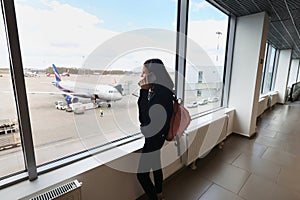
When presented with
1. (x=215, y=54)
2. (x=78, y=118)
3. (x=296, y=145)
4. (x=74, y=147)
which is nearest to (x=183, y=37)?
(x=215, y=54)

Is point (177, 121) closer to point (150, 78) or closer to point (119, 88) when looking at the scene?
point (150, 78)

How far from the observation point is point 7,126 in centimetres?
122

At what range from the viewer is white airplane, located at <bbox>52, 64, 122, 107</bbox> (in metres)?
1.50

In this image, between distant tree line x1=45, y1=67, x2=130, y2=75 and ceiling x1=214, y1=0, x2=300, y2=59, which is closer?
distant tree line x1=45, y1=67, x2=130, y2=75

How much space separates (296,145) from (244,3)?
3079 mm

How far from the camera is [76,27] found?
1507 mm

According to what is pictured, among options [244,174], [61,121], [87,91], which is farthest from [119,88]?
[244,174]

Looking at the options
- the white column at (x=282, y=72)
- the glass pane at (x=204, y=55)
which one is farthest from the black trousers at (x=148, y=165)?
the white column at (x=282, y=72)

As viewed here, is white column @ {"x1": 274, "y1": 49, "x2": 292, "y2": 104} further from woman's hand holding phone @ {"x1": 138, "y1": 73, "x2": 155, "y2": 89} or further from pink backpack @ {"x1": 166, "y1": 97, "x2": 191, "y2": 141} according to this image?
woman's hand holding phone @ {"x1": 138, "y1": 73, "x2": 155, "y2": 89}

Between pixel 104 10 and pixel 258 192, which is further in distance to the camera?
pixel 258 192

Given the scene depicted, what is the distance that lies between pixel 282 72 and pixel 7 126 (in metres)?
9.53

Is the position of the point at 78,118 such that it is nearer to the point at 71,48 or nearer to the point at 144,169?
the point at 71,48

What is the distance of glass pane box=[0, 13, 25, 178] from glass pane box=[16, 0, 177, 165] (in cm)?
11

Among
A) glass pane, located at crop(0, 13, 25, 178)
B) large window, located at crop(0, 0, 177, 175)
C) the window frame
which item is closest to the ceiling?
large window, located at crop(0, 0, 177, 175)
